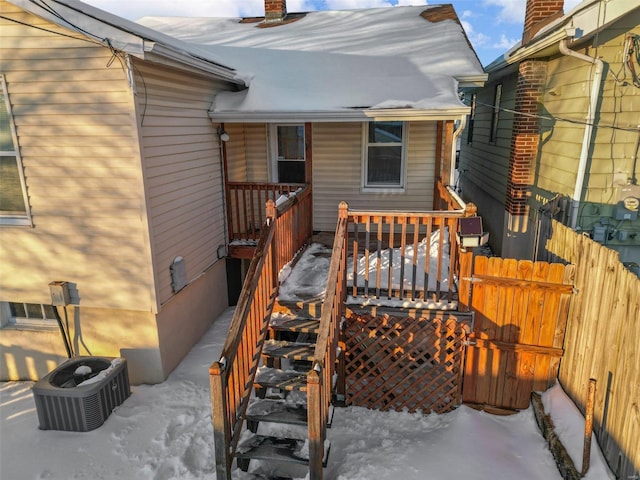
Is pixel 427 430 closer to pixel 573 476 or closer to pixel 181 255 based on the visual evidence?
pixel 573 476

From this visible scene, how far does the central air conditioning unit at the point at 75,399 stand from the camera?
5.08 meters

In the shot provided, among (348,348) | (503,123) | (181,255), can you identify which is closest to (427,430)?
(348,348)

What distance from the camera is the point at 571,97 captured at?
7.34 metres

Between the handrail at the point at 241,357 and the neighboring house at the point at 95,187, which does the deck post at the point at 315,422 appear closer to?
the handrail at the point at 241,357

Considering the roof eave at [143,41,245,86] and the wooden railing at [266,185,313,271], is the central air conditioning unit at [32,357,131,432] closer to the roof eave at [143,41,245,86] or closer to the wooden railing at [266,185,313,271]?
the wooden railing at [266,185,313,271]

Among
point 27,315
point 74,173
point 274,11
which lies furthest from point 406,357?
point 274,11

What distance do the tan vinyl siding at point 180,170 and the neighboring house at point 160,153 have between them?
3 centimetres

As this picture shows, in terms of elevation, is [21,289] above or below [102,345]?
above

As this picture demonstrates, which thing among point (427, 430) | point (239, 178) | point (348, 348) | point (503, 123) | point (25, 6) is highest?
point (25, 6)

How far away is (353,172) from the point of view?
8984mm

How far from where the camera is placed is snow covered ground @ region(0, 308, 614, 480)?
4426mm

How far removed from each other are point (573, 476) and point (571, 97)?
601cm

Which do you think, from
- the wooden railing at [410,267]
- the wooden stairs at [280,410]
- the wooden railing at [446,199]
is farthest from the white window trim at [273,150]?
the wooden stairs at [280,410]

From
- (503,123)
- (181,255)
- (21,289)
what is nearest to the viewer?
(21,289)
